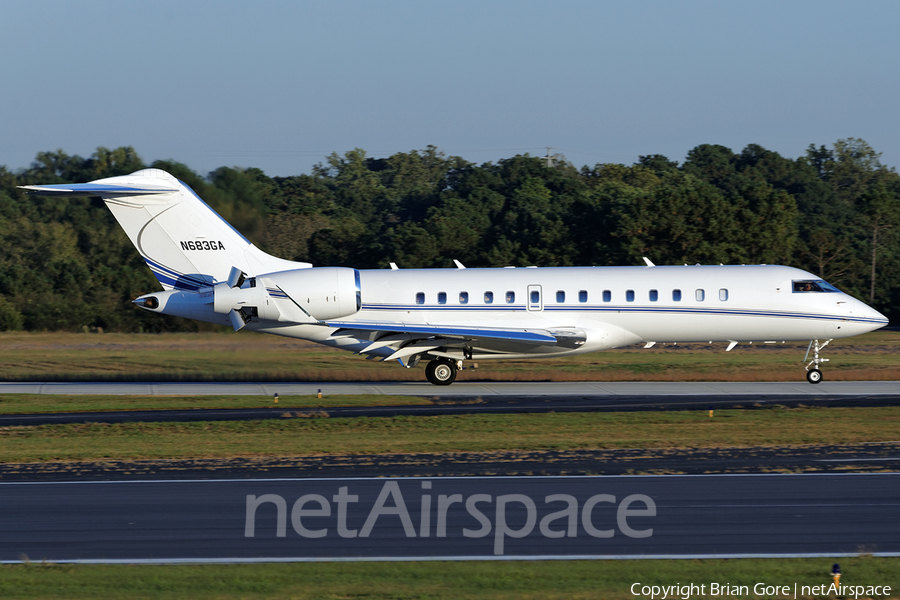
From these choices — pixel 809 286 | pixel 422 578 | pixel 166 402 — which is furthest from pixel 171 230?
pixel 422 578

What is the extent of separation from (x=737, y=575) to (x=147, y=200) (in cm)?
2160

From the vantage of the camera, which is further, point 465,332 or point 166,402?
point 465,332

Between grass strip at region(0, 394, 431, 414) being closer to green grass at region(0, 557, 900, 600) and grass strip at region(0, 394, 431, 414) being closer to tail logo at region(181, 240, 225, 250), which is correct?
tail logo at region(181, 240, 225, 250)

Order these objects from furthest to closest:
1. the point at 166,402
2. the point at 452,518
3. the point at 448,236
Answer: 1. the point at 448,236
2. the point at 166,402
3. the point at 452,518

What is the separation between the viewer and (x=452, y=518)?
11.3 m

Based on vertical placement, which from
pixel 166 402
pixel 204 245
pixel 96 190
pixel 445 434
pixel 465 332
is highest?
pixel 96 190

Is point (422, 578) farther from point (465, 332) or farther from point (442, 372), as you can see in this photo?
point (442, 372)

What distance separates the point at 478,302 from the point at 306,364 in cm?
773

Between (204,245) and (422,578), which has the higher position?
(204,245)

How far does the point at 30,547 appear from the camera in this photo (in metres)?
10.2

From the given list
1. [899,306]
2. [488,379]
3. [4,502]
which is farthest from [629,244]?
[4,502]

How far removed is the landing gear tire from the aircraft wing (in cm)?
78

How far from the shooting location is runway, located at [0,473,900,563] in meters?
9.91

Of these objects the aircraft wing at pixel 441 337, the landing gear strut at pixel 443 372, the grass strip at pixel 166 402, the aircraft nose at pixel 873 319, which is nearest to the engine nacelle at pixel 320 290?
the aircraft wing at pixel 441 337
